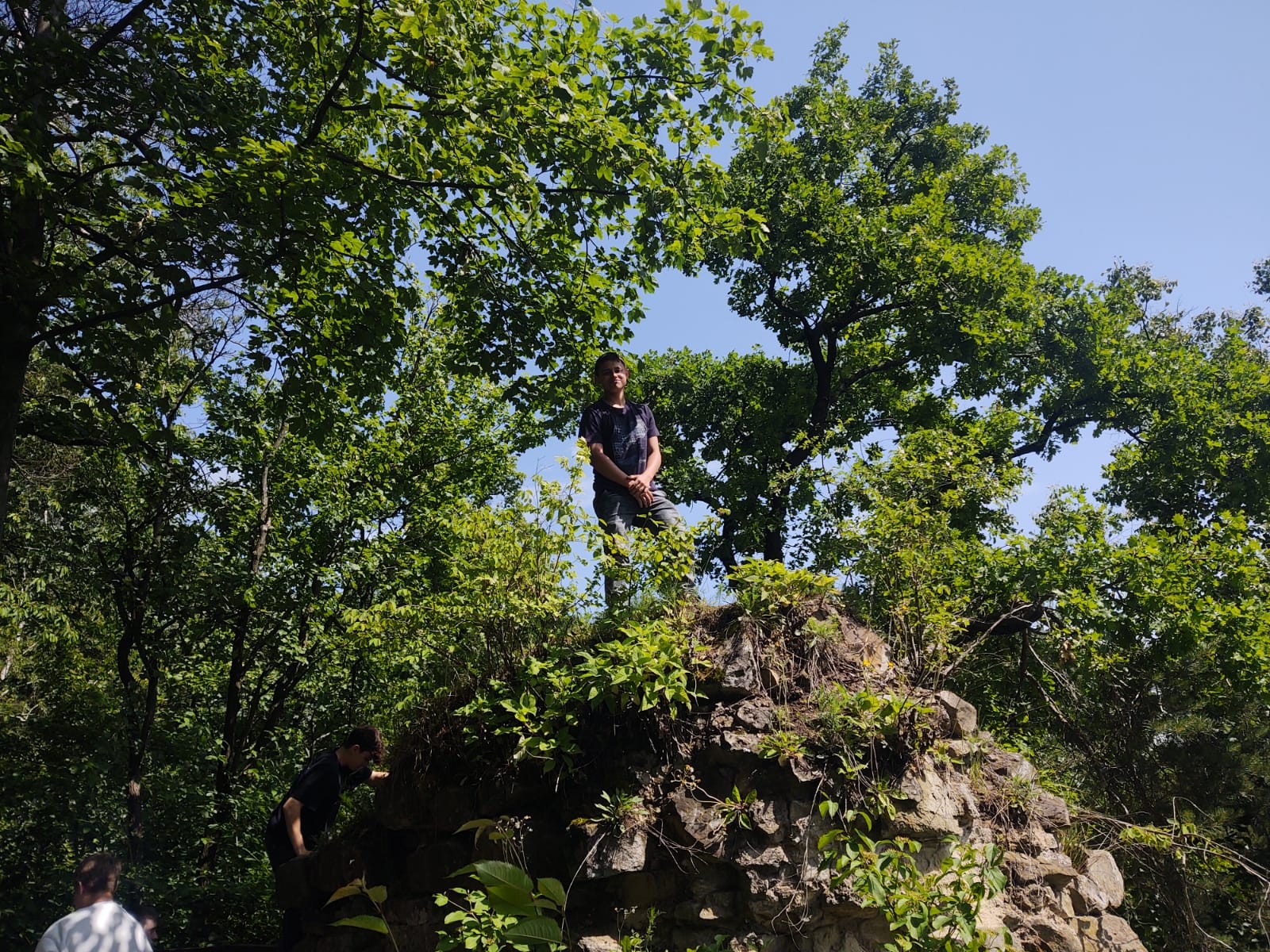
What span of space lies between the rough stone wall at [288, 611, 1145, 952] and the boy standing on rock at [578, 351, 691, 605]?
125cm

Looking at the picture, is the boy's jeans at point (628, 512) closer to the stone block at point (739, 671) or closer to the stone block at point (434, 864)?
the stone block at point (739, 671)

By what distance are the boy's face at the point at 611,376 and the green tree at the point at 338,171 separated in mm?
1503

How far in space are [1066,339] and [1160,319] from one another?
7271 mm

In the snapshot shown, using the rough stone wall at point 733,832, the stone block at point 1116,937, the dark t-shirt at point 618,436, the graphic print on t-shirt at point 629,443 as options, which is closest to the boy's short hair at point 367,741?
the rough stone wall at point 733,832

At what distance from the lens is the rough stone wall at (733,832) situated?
452 centimetres

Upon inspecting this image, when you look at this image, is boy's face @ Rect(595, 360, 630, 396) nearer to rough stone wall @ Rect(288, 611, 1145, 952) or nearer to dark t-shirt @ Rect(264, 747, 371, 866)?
rough stone wall @ Rect(288, 611, 1145, 952)

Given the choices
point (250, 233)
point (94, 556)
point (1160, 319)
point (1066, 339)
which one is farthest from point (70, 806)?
point (1160, 319)

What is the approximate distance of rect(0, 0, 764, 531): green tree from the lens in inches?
222

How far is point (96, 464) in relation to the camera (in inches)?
478

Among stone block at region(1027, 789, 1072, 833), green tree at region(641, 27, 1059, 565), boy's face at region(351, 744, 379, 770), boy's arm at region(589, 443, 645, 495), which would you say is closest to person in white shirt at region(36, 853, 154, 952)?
boy's face at region(351, 744, 379, 770)

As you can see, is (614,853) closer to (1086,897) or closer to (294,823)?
(294,823)

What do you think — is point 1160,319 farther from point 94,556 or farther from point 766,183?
point 94,556

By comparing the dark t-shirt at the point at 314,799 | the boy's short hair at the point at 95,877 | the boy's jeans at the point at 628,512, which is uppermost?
the boy's jeans at the point at 628,512

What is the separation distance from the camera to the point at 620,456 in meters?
6.29
